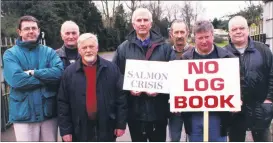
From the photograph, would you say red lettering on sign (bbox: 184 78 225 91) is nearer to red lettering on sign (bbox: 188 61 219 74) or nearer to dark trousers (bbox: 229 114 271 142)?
red lettering on sign (bbox: 188 61 219 74)

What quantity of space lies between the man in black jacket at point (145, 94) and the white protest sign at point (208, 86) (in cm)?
44

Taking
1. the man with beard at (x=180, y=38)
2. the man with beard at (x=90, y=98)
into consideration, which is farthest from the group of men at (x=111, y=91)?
the man with beard at (x=180, y=38)

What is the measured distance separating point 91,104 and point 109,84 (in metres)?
0.31

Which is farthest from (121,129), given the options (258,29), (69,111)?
(258,29)

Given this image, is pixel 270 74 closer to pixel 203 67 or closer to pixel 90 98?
pixel 203 67

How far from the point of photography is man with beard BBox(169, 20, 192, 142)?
14.6 feet

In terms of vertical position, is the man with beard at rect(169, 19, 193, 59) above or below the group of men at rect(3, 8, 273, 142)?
above

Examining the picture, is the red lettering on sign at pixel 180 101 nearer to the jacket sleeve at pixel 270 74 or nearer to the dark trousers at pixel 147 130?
the dark trousers at pixel 147 130

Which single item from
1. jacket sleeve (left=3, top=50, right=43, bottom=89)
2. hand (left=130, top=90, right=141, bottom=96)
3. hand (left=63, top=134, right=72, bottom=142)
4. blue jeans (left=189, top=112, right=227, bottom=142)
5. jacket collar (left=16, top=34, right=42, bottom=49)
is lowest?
hand (left=63, top=134, right=72, bottom=142)

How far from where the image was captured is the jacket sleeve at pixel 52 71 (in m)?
3.88

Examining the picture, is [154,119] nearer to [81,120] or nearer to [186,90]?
[186,90]

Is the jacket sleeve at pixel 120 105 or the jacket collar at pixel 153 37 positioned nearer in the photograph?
the jacket sleeve at pixel 120 105

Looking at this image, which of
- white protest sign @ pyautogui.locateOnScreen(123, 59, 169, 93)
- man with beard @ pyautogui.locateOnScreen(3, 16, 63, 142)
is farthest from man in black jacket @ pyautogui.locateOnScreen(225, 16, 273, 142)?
man with beard @ pyautogui.locateOnScreen(3, 16, 63, 142)

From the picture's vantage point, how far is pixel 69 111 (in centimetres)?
396
